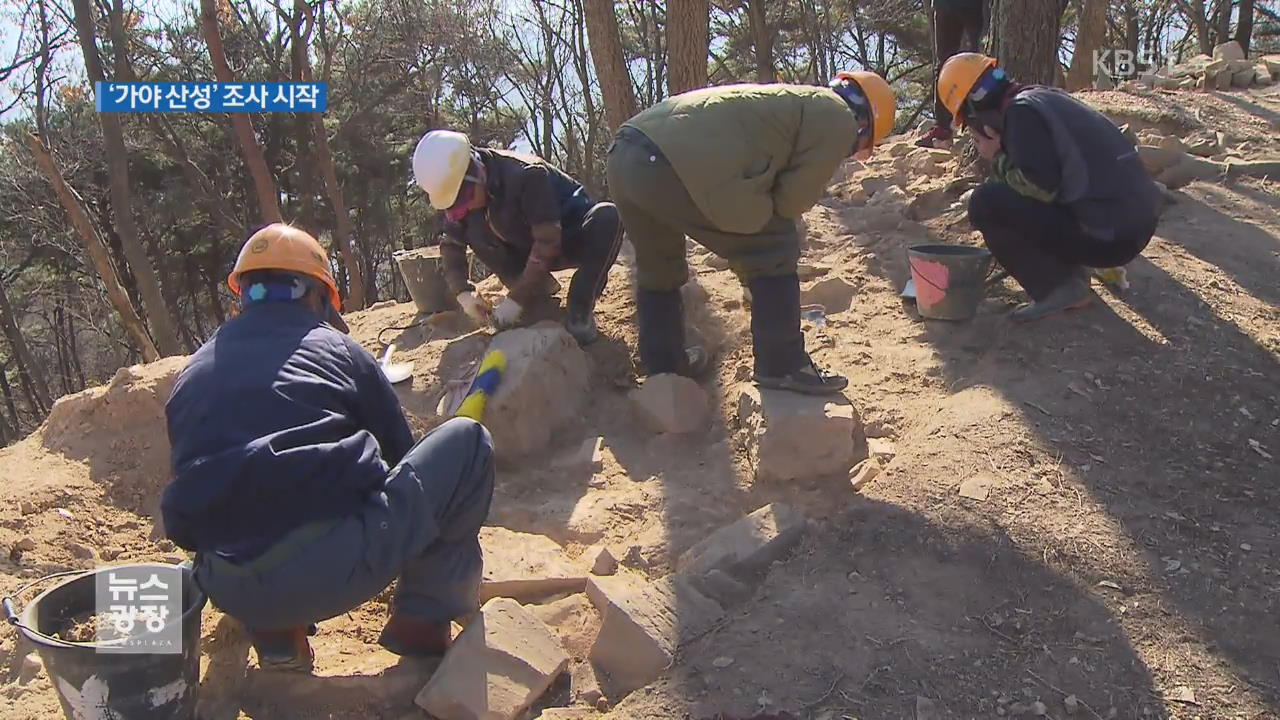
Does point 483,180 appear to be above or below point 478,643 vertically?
above

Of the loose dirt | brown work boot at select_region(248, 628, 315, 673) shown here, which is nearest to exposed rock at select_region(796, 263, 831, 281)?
the loose dirt

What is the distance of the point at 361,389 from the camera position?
7.96ft

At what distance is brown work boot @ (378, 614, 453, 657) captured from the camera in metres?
2.52

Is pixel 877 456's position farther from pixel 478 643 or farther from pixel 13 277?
pixel 13 277

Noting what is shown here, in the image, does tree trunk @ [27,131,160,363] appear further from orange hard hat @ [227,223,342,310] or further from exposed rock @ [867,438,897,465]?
exposed rock @ [867,438,897,465]

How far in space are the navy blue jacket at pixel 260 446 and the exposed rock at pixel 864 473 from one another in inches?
64.5

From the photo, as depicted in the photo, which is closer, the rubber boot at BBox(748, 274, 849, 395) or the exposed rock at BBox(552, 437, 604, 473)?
the rubber boot at BBox(748, 274, 849, 395)

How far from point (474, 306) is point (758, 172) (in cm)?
180

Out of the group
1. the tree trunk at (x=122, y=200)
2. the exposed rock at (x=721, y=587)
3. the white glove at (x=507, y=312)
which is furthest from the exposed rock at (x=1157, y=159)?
the tree trunk at (x=122, y=200)

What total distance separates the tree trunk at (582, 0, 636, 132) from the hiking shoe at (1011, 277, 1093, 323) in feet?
12.6

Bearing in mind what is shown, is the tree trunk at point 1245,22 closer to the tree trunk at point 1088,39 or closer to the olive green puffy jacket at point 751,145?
the tree trunk at point 1088,39

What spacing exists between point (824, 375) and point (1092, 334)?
3.59 ft

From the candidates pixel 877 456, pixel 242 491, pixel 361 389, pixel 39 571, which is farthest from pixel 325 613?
pixel 877 456

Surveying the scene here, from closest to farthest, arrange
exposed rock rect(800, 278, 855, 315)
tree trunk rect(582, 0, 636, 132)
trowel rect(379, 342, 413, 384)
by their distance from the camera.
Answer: trowel rect(379, 342, 413, 384), exposed rock rect(800, 278, 855, 315), tree trunk rect(582, 0, 636, 132)
